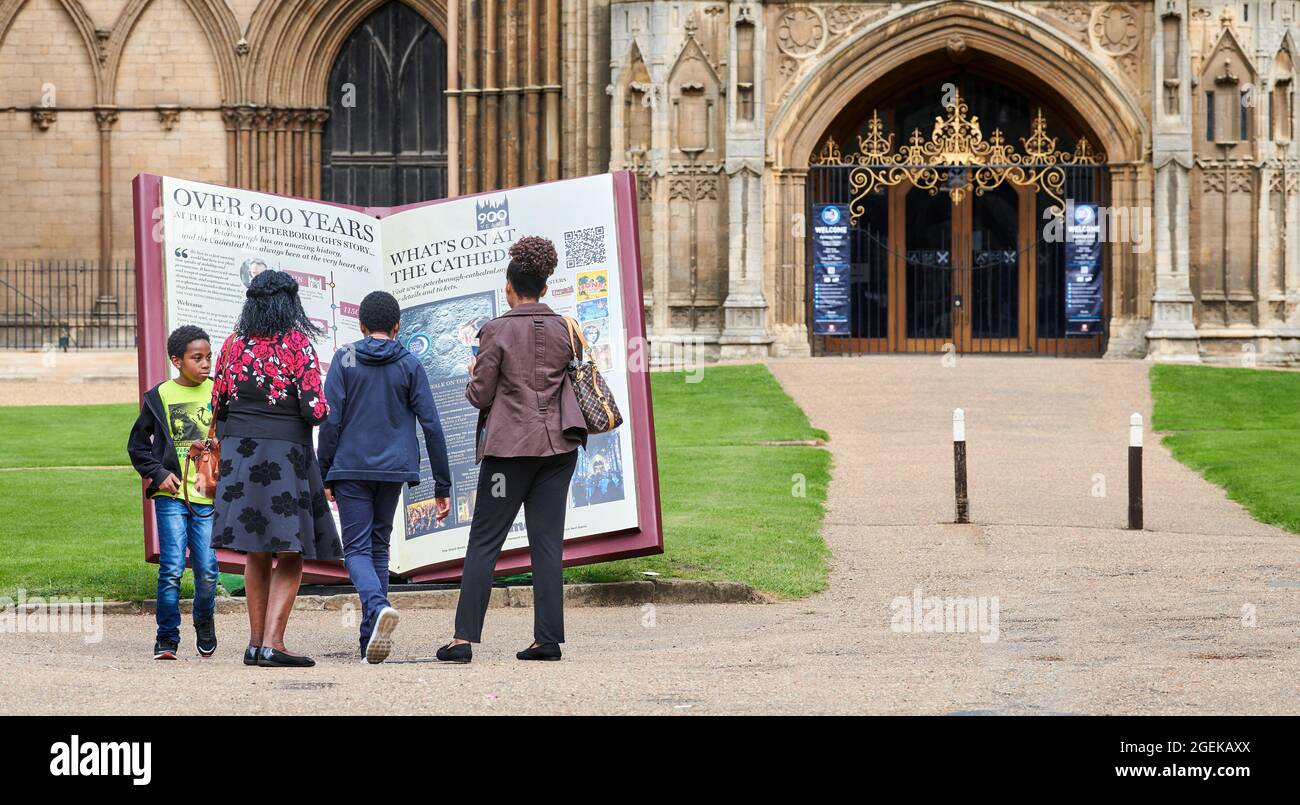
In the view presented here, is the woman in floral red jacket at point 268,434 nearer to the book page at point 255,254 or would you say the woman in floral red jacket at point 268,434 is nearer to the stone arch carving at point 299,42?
the book page at point 255,254

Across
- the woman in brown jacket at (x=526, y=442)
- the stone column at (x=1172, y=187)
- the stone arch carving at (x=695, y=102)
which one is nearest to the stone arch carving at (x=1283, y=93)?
the stone column at (x=1172, y=187)

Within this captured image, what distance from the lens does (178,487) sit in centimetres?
936

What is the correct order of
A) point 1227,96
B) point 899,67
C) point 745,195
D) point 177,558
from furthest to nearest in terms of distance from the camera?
1. point 899,67
2. point 745,195
3. point 1227,96
4. point 177,558

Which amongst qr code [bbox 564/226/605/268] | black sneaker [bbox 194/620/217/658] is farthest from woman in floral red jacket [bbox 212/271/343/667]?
qr code [bbox 564/226/605/268]

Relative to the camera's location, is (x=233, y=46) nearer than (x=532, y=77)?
No

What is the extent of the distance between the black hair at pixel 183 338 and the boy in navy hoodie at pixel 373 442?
68cm

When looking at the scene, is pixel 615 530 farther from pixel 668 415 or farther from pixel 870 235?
pixel 870 235

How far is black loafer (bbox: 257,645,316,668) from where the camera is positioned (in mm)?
8852

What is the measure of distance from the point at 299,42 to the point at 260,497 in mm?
27186

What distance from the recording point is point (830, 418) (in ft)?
76.3

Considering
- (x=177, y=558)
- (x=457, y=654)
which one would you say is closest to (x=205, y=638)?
(x=177, y=558)

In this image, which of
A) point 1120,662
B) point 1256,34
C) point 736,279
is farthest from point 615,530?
point 1256,34

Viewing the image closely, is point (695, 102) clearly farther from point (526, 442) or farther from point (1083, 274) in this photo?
point (526, 442)
